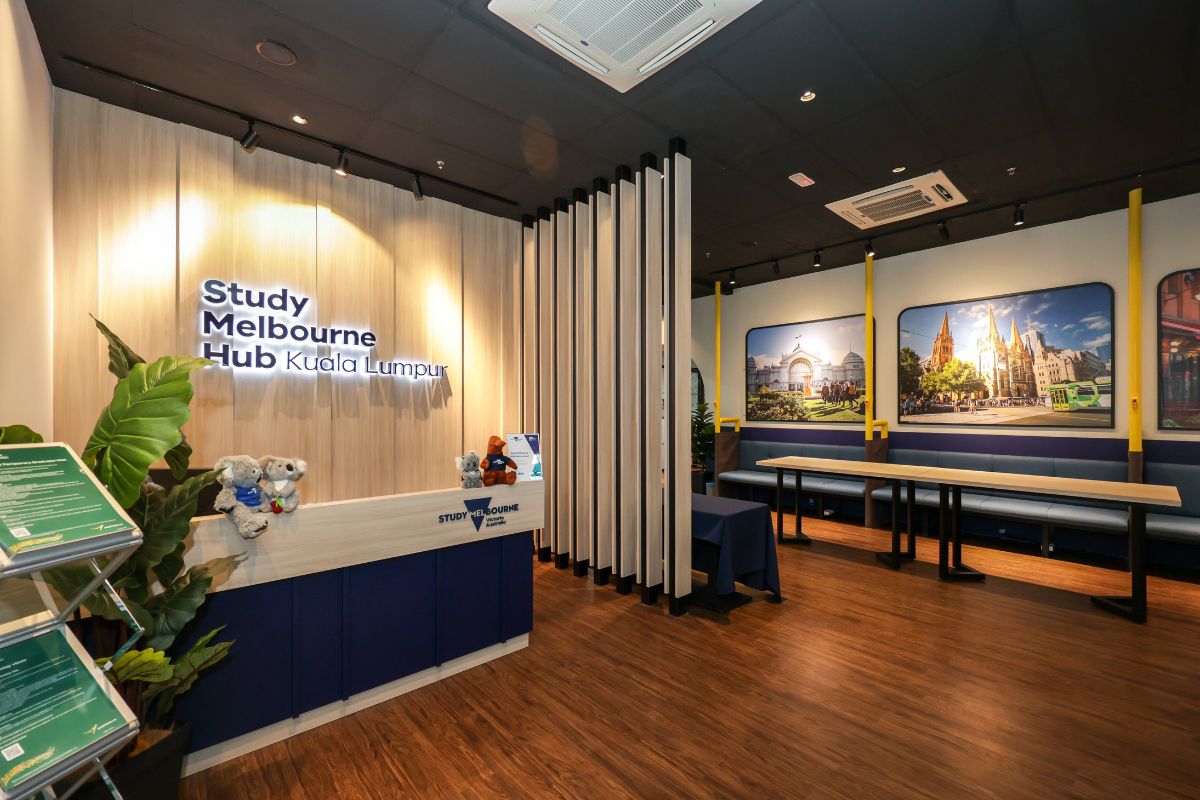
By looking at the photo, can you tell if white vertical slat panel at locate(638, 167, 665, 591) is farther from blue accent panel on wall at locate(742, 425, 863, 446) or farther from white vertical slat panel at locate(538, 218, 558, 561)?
blue accent panel on wall at locate(742, 425, 863, 446)

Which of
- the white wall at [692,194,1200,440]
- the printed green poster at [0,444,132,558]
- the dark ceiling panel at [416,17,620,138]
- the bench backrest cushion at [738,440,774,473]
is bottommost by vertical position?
the bench backrest cushion at [738,440,774,473]

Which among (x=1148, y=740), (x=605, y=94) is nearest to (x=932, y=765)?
(x=1148, y=740)

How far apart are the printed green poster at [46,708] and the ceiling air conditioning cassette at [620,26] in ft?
9.56

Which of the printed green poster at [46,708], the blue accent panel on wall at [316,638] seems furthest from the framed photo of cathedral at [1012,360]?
the printed green poster at [46,708]

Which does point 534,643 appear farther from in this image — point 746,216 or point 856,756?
point 746,216

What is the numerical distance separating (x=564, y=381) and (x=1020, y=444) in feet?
16.4

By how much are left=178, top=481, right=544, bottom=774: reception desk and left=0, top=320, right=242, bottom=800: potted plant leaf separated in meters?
0.22

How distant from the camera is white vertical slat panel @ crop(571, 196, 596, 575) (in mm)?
4539

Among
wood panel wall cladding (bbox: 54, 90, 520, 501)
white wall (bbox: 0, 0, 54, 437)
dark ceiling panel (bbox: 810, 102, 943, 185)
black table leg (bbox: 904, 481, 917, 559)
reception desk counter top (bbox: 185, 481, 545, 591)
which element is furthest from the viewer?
black table leg (bbox: 904, 481, 917, 559)

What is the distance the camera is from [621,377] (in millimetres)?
4215

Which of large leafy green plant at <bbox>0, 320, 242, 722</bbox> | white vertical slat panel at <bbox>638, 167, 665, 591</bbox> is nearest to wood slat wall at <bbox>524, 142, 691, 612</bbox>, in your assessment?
white vertical slat panel at <bbox>638, 167, 665, 591</bbox>

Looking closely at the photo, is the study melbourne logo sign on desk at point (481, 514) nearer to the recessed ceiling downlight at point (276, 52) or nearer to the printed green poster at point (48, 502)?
the printed green poster at point (48, 502)

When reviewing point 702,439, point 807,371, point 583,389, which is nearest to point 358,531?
point 583,389

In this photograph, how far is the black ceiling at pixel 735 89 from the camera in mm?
2600
